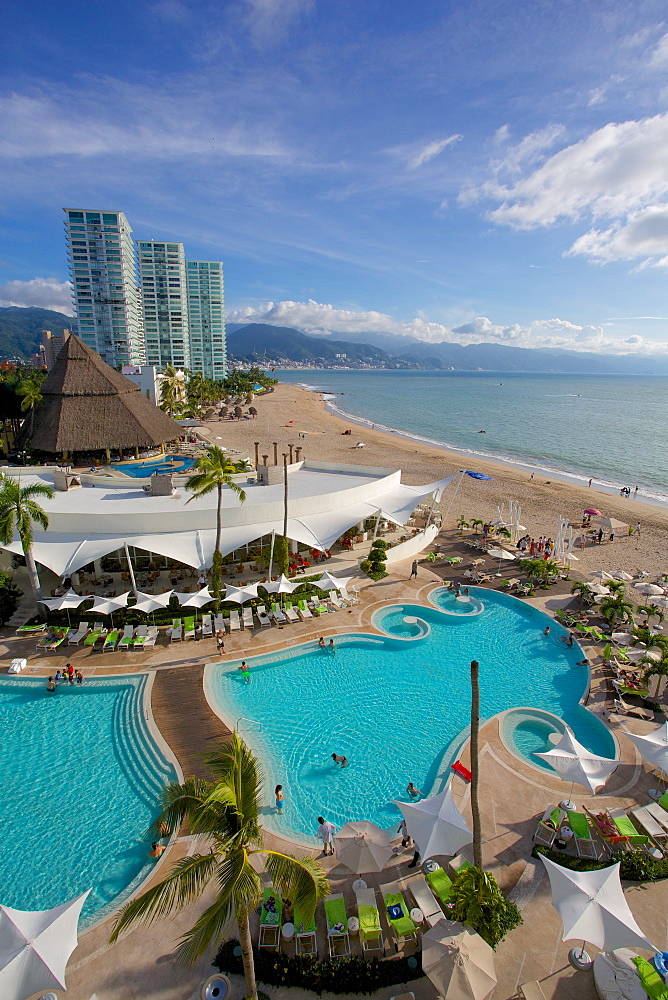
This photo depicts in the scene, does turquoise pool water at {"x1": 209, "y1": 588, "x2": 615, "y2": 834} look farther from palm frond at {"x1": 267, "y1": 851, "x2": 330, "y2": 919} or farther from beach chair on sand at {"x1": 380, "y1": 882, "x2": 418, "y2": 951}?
palm frond at {"x1": 267, "y1": 851, "x2": 330, "y2": 919}

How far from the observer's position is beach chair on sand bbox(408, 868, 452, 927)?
386 inches

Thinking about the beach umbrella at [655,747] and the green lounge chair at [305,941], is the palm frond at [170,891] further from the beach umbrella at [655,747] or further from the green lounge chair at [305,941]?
the beach umbrella at [655,747]

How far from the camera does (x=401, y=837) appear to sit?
11.9 metres

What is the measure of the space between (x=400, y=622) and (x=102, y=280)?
439 ft

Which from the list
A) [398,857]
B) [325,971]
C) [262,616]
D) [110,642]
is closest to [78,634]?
[110,642]

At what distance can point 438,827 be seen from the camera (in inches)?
420

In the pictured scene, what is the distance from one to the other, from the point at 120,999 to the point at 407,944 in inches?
205

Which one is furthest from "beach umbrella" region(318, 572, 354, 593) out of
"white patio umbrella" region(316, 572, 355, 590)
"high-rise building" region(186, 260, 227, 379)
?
"high-rise building" region(186, 260, 227, 379)

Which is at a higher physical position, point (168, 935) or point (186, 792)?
point (186, 792)

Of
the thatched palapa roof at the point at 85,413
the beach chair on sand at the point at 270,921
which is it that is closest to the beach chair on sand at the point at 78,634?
the beach chair on sand at the point at 270,921

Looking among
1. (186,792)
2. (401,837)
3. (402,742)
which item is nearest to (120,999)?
(186,792)

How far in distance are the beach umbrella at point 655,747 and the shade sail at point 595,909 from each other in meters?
4.52

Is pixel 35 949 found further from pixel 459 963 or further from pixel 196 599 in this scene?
pixel 196 599

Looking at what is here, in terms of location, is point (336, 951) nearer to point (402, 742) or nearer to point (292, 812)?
point (292, 812)
